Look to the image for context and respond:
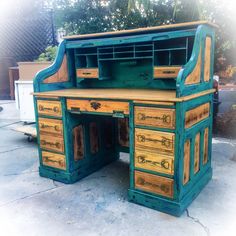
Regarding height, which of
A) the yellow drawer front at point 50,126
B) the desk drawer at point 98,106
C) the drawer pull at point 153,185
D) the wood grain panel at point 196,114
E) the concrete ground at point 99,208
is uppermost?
the desk drawer at point 98,106

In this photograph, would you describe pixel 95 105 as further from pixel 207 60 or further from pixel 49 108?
pixel 207 60

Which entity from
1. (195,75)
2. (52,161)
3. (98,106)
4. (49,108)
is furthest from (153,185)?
(49,108)

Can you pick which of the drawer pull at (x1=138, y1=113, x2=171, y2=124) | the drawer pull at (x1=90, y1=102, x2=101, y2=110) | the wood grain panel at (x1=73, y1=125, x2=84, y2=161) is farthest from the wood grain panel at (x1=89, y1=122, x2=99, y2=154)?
the drawer pull at (x1=138, y1=113, x2=171, y2=124)

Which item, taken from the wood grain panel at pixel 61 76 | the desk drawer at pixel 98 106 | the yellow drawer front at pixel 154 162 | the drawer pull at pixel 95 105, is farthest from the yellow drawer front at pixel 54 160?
the yellow drawer front at pixel 154 162

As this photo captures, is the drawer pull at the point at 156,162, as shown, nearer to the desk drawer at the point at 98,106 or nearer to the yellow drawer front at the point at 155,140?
the yellow drawer front at the point at 155,140

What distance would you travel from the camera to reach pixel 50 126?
3.27 meters

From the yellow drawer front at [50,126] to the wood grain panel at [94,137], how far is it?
46 cm

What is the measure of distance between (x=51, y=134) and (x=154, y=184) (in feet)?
4.59

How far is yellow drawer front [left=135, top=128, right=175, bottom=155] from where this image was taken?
2.43m

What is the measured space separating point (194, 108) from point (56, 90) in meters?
1.75

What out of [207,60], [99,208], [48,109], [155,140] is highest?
[207,60]

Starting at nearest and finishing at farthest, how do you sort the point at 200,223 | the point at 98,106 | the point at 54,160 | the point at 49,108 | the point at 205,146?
the point at 200,223 < the point at 98,106 < the point at 205,146 < the point at 49,108 < the point at 54,160

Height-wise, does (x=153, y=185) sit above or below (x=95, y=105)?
below

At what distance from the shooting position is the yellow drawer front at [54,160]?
3.26m
